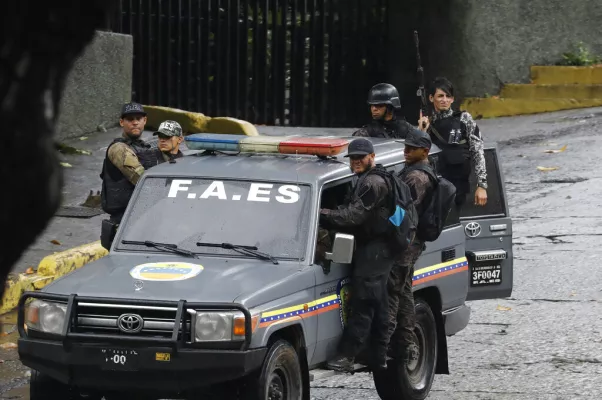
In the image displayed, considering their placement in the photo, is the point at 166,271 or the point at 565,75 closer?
the point at 166,271

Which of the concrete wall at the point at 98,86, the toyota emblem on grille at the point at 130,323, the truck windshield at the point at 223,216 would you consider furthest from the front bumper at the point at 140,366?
the concrete wall at the point at 98,86

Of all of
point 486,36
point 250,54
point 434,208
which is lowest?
point 434,208

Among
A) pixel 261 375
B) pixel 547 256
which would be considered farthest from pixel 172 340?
pixel 547 256

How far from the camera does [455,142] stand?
1071 centimetres

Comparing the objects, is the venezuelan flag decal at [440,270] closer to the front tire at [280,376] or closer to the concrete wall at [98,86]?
the front tire at [280,376]

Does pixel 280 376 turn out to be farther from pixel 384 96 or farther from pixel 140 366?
pixel 384 96

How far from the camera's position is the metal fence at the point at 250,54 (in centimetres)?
1938

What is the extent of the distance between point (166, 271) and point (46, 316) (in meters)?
0.74

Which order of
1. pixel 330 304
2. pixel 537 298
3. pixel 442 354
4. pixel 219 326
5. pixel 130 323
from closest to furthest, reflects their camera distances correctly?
pixel 219 326, pixel 130 323, pixel 330 304, pixel 442 354, pixel 537 298

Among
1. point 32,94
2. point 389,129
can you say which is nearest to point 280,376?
point 389,129

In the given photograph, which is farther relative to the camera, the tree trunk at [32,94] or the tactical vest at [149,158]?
the tactical vest at [149,158]

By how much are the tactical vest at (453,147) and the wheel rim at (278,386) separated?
3671mm

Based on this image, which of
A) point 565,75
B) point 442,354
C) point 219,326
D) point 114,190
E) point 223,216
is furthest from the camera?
point 565,75

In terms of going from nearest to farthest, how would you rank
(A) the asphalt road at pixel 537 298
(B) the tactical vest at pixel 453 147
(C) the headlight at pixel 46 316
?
(C) the headlight at pixel 46 316, (A) the asphalt road at pixel 537 298, (B) the tactical vest at pixel 453 147
